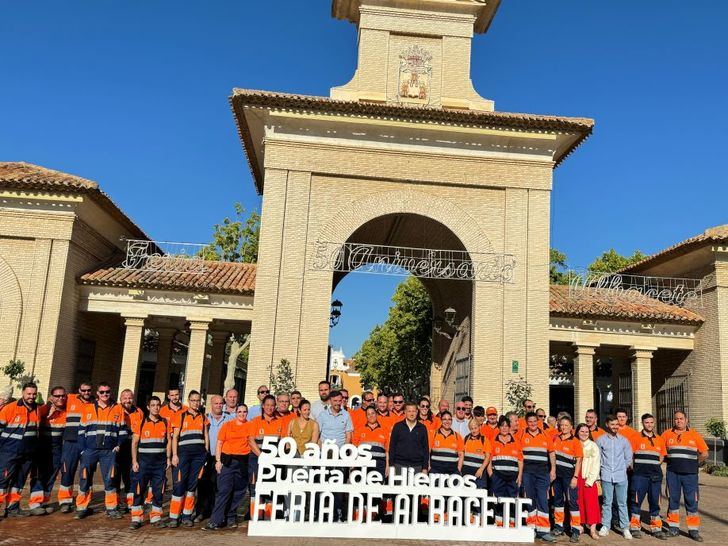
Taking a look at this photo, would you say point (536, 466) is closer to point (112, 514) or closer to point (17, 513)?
point (112, 514)

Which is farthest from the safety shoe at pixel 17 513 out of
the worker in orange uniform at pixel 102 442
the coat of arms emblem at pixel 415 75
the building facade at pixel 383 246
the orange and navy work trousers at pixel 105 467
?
the coat of arms emblem at pixel 415 75

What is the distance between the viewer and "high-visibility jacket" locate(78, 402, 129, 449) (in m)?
8.69

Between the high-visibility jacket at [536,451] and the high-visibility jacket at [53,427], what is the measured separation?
22.6 ft

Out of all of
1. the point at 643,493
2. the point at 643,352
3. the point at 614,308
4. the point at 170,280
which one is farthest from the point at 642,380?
the point at 170,280

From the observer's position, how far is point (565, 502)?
9008 mm

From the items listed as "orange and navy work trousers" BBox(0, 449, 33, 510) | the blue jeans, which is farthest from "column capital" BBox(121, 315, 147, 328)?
the blue jeans

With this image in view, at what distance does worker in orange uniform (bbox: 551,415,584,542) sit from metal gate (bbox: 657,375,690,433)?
42.5 ft

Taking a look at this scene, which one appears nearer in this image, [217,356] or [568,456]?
[568,456]

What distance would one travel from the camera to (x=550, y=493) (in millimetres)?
9195

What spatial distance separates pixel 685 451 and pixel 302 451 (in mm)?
5685

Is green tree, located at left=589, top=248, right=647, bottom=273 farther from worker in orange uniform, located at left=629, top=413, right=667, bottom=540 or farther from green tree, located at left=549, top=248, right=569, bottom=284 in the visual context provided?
worker in orange uniform, located at left=629, top=413, right=667, bottom=540

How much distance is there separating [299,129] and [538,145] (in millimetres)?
6793

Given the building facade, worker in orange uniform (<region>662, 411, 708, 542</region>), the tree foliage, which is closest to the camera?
worker in orange uniform (<region>662, 411, 708, 542</region>)

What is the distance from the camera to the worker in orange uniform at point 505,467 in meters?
8.68
